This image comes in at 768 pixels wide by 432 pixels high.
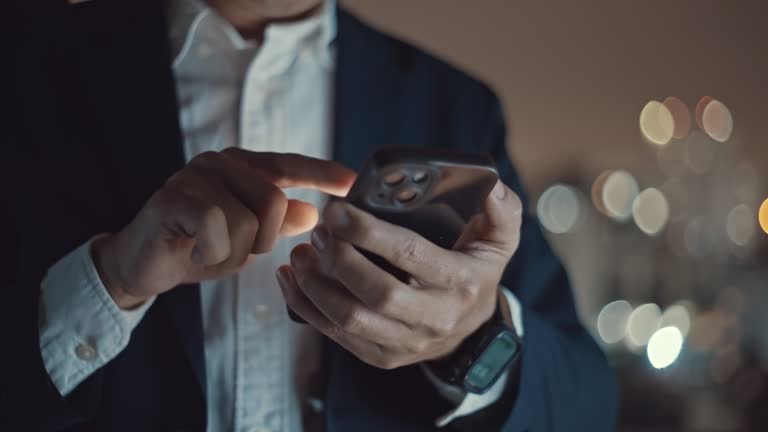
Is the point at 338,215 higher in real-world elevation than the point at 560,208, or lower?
higher

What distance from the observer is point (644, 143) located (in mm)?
2285

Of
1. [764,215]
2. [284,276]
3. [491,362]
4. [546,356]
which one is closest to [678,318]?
[764,215]

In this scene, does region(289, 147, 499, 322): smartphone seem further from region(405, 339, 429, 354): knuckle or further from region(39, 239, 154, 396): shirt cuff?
region(39, 239, 154, 396): shirt cuff

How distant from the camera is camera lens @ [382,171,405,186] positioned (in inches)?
16.7

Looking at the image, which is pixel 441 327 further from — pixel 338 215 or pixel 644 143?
pixel 644 143

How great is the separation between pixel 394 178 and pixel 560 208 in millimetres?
2014

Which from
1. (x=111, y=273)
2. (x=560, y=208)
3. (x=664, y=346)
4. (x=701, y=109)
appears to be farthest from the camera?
(x=560, y=208)

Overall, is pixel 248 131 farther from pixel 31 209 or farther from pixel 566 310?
pixel 566 310

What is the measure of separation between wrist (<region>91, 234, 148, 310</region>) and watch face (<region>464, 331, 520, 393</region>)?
0.74 ft

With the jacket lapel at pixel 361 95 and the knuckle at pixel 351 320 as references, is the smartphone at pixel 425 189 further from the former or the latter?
the jacket lapel at pixel 361 95

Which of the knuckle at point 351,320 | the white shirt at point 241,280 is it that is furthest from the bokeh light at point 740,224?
the knuckle at point 351,320

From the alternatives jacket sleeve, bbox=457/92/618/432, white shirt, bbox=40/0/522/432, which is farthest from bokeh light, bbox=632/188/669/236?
white shirt, bbox=40/0/522/432

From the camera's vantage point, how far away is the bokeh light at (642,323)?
2.12 meters

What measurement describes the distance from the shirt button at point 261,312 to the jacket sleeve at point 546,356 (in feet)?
0.57
